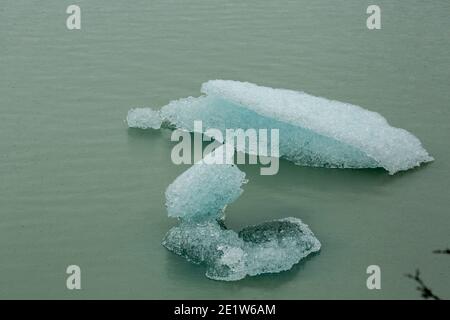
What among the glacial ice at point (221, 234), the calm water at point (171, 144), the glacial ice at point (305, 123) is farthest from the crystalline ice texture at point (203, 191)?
the glacial ice at point (305, 123)

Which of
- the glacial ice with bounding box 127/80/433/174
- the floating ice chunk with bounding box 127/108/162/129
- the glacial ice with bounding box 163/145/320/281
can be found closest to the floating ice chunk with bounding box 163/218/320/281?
the glacial ice with bounding box 163/145/320/281

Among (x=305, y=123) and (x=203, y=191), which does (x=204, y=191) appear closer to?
(x=203, y=191)

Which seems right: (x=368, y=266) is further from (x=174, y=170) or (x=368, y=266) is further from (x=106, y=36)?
(x=106, y=36)

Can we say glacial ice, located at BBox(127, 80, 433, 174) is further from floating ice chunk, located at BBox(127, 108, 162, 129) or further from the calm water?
the calm water

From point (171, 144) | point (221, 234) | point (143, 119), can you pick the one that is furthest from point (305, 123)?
point (221, 234)

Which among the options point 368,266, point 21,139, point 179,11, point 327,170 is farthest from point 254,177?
point 179,11

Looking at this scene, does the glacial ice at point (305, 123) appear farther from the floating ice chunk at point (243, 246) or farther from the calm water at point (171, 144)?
the floating ice chunk at point (243, 246)

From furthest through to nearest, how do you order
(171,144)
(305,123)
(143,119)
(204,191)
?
(143,119) < (171,144) < (305,123) < (204,191)
